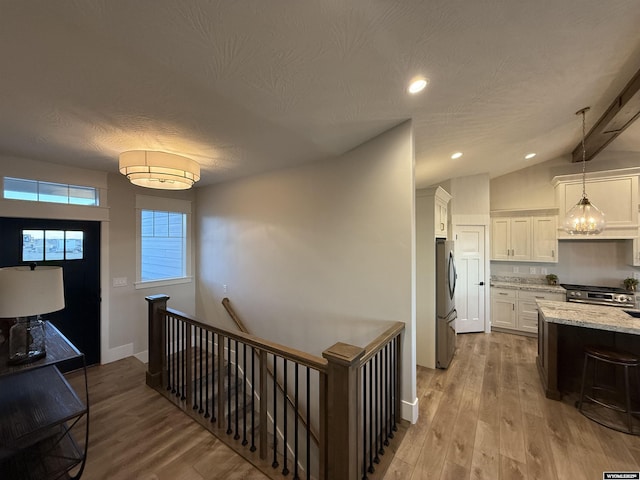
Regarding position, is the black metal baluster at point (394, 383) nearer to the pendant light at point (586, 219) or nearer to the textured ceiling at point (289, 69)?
the textured ceiling at point (289, 69)

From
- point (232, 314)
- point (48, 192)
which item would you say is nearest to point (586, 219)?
point (232, 314)

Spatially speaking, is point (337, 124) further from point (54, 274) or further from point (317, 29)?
point (54, 274)

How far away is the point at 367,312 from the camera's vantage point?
2725mm

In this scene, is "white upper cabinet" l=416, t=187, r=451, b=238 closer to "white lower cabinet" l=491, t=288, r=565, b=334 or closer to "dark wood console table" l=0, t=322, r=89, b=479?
"white lower cabinet" l=491, t=288, r=565, b=334

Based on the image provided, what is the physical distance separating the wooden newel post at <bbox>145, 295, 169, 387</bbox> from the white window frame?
149 cm

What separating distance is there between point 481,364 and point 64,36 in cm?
492

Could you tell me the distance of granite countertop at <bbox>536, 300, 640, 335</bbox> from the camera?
2.41 meters

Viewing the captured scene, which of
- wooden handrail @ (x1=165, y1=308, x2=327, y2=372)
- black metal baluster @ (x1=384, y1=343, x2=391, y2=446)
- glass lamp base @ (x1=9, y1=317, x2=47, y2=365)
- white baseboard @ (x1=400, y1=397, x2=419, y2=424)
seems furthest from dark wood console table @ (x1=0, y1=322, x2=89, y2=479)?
white baseboard @ (x1=400, y1=397, x2=419, y2=424)

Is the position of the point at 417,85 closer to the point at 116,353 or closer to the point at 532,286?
the point at 532,286

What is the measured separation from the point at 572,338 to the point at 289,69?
3.92 metres

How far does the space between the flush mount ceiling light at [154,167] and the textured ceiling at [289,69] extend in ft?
0.68

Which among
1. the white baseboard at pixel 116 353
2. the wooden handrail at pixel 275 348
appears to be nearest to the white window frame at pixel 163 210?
the white baseboard at pixel 116 353

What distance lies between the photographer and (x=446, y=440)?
218cm

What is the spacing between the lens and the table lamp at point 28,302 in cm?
156
